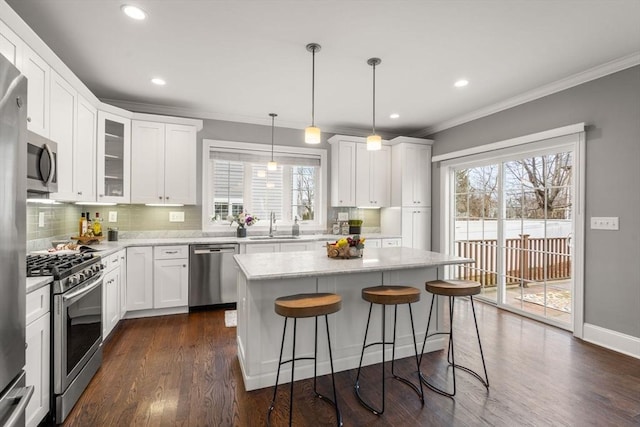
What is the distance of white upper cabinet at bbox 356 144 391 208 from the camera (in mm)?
5172

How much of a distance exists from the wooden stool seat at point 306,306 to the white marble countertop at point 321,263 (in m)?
0.15

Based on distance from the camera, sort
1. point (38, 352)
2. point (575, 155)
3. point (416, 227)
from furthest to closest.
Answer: point (416, 227) < point (575, 155) < point (38, 352)

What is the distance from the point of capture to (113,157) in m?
3.76

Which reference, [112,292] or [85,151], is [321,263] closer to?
[112,292]

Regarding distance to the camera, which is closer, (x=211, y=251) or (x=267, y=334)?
(x=267, y=334)

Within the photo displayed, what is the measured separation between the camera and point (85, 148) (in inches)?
127

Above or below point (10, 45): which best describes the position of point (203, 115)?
above

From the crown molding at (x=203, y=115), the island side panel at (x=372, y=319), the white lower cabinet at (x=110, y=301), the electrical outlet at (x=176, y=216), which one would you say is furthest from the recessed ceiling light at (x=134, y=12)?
the electrical outlet at (x=176, y=216)

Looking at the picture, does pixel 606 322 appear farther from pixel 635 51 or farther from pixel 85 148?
pixel 85 148

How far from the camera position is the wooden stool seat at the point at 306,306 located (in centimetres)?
189

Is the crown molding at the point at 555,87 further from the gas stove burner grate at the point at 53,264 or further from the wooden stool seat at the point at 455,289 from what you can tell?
the gas stove burner grate at the point at 53,264

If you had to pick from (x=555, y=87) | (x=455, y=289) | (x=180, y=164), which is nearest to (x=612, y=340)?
(x=455, y=289)

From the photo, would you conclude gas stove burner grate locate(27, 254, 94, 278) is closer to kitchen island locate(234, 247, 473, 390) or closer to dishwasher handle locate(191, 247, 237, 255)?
kitchen island locate(234, 247, 473, 390)

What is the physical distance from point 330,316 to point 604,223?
111 inches
